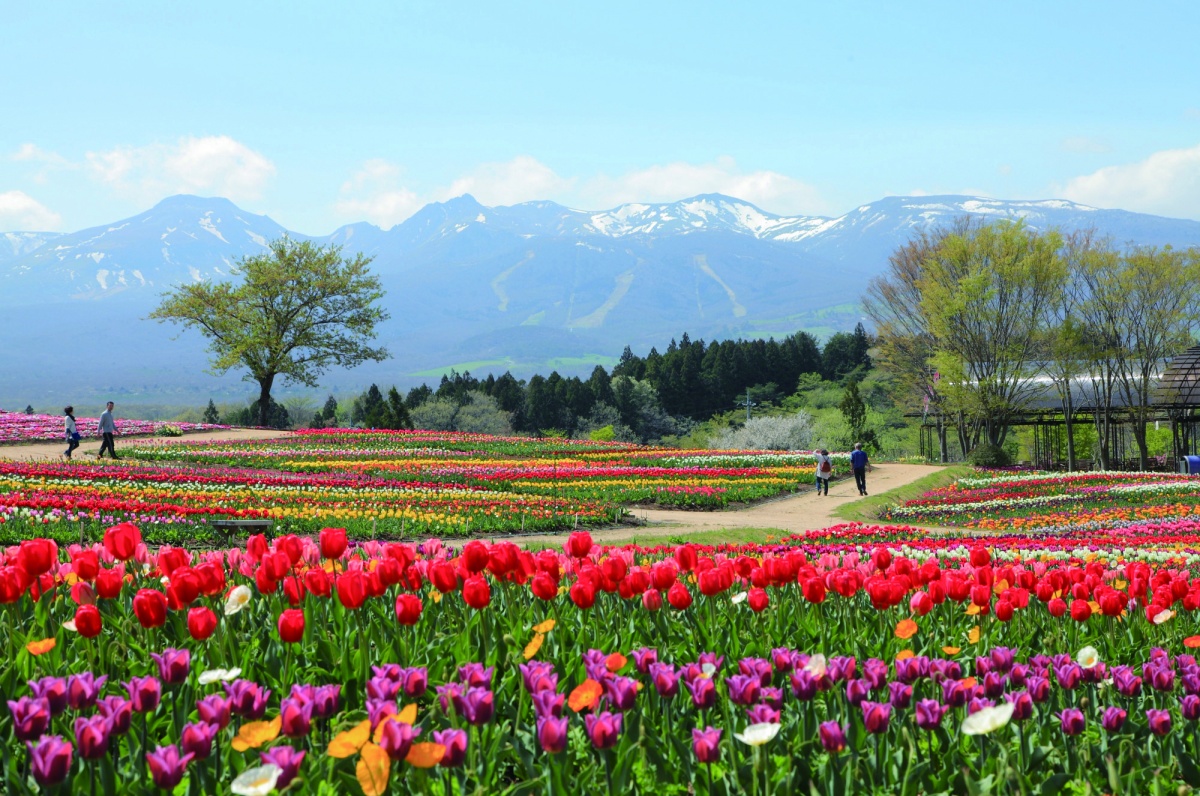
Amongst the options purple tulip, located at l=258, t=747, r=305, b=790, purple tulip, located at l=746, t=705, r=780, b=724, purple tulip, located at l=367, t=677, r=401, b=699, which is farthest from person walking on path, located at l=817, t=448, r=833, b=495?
purple tulip, located at l=258, t=747, r=305, b=790

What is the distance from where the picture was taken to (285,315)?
5459 cm

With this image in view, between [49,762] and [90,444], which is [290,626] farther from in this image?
[90,444]

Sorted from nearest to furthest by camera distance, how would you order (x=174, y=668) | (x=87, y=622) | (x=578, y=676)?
1. (x=174, y=668)
2. (x=87, y=622)
3. (x=578, y=676)

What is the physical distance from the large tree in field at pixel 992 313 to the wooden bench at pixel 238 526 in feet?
113

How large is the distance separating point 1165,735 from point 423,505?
50.9ft

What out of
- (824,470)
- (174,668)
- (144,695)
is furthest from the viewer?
(824,470)

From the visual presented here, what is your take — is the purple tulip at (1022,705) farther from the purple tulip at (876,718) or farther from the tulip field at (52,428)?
the tulip field at (52,428)

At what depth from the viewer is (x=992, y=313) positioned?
43094mm

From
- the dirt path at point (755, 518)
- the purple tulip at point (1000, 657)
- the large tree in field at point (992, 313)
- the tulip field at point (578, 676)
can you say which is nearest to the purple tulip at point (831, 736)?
the tulip field at point (578, 676)

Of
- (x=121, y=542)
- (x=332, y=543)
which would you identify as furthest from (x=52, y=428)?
(x=332, y=543)

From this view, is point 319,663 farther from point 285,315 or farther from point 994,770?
point 285,315

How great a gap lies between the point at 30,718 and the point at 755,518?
62.4 feet

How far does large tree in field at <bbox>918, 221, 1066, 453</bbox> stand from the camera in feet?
140

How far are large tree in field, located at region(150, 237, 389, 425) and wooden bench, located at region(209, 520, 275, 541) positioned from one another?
133 feet
